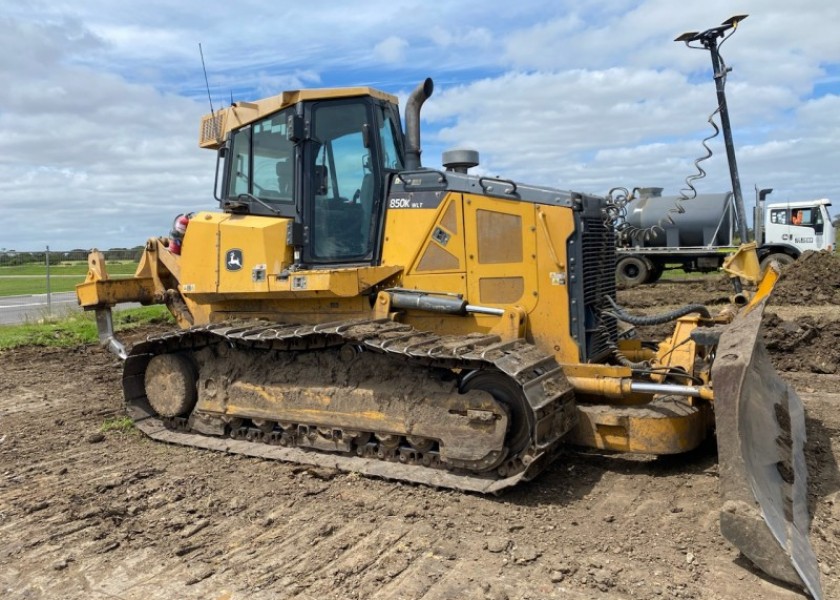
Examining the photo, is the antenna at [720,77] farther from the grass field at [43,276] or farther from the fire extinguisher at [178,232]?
the grass field at [43,276]

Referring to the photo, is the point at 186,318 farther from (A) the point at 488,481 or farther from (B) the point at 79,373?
(A) the point at 488,481

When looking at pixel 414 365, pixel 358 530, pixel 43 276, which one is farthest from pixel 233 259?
pixel 43 276

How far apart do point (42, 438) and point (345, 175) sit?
13.1ft

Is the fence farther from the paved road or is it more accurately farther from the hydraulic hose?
the hydraulic hose

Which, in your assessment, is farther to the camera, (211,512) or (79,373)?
(79,373)

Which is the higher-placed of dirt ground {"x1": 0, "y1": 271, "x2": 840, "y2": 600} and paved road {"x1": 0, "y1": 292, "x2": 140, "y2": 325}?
paved road {"x1": 0, "y1": 292, "x2": 140, "y2": 325}

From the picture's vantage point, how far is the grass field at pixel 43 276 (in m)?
31.8

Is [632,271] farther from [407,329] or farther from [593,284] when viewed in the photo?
[407,329]

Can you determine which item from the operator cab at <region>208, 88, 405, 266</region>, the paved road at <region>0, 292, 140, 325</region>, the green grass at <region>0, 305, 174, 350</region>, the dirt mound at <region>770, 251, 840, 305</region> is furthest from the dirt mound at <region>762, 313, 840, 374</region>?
the paved road at <region>0, 292, 140, 325</region>

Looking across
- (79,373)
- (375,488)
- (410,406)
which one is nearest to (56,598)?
(375,488)

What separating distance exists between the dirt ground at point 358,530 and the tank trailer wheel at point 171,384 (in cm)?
40

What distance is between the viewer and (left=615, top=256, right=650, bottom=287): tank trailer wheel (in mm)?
24250

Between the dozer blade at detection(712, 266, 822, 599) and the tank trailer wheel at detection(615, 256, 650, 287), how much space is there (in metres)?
19.4

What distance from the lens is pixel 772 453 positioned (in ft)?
15.8
